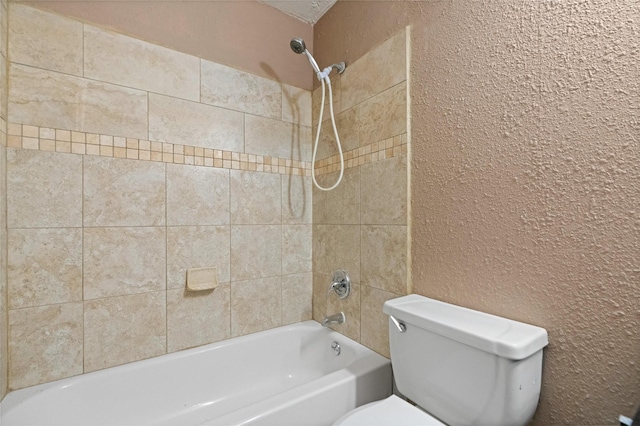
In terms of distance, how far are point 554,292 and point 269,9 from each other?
6.16ft

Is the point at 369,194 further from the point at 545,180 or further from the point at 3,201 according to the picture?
the point at 3,201

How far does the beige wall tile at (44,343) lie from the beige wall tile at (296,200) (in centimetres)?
103

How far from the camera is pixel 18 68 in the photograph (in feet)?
3.63

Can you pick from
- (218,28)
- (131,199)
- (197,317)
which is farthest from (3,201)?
(218,28)

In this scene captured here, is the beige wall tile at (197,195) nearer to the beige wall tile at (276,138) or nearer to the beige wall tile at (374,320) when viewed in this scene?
the beige wall tile at (276,138)

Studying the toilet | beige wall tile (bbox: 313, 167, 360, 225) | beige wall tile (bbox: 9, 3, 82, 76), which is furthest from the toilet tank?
beige wall tile (bbox: 9, 3, 82, 76)

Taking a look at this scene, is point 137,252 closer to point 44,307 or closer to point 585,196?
point 44,307

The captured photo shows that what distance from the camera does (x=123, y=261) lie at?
4.22 feet

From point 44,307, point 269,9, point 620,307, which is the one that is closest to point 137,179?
point 44,307

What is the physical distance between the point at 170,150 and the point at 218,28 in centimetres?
70

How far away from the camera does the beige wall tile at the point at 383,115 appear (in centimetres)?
128

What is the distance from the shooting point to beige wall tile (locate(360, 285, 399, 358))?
4.34 ft

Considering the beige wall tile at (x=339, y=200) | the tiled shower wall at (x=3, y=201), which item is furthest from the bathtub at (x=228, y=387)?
the beige wall tile at (x=339, y=200)

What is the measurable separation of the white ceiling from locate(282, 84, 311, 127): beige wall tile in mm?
419
